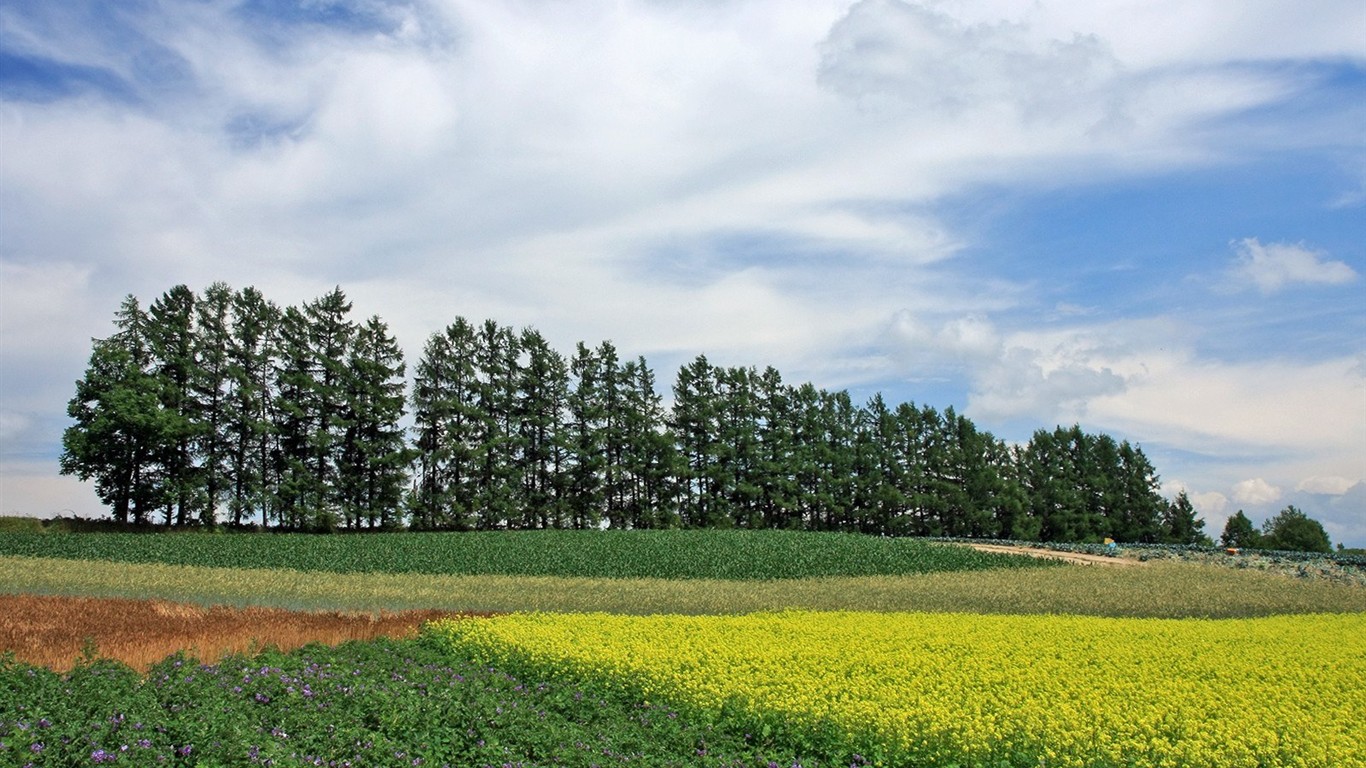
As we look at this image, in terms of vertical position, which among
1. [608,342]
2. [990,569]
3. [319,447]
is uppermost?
[608,342]

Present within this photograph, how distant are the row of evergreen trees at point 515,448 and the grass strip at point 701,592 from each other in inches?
683

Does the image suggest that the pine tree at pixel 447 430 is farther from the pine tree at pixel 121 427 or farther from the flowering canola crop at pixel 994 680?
the flowering canola crop at pixel 994 680

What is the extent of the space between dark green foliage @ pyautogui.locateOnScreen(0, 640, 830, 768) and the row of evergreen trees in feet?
131

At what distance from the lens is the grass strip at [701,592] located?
21.9 meters

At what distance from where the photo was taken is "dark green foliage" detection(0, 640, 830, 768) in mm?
8023

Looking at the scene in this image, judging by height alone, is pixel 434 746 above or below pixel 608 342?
below

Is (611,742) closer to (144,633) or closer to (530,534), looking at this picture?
(144,633)

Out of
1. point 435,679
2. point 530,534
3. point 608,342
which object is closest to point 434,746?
point 435,679

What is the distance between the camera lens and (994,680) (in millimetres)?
11078

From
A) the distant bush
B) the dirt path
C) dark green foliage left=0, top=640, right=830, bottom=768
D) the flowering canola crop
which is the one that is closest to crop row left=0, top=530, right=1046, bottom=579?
the dirt path

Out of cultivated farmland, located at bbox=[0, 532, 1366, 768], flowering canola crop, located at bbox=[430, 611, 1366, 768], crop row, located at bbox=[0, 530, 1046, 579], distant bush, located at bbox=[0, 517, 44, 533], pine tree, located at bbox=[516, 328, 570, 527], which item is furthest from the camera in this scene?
pine tree, located at bbox=[516, 328, 570, 527]

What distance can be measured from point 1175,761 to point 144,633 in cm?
1471

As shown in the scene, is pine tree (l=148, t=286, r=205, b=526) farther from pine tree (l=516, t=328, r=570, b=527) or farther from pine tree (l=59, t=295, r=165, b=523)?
pine tree (l=516, t=328, r=570, b=527)

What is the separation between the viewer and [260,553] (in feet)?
121
